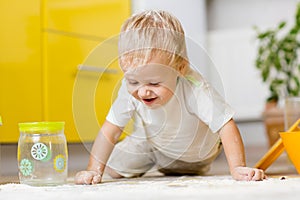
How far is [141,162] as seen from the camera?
4.38 ft

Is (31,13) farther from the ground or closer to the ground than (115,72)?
A: farther from the ground

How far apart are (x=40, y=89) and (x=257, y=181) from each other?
88 centimetres

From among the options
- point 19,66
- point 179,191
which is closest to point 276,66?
point 19,66

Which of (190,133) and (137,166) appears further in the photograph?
(137,166)

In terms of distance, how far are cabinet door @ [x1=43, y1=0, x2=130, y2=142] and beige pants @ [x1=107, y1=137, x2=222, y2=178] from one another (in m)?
0.36

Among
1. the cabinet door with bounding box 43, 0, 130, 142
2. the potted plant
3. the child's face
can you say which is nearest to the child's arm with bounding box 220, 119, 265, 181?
the child's face

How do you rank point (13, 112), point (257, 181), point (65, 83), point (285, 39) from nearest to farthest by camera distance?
point (257, 181)
point (13, 112)
point (65, 83)
point (285, 39)

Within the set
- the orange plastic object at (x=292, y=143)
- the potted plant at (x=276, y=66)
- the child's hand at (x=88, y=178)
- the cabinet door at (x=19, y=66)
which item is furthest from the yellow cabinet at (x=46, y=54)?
the potted plant at (x=276, y=66)

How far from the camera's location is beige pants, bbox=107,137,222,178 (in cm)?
131

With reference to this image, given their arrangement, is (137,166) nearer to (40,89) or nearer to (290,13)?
(40,89)

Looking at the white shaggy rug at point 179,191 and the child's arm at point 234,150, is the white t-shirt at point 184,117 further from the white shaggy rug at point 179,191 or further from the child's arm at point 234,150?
the white shaggy rug at point 179,191

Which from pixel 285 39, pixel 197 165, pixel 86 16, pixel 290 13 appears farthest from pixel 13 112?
pixel 290 13

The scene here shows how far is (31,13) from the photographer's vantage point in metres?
1.66

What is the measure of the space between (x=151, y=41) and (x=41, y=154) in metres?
0.29
